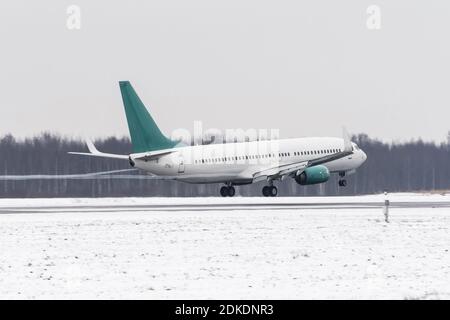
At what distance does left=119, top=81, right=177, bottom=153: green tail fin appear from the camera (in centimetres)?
6456

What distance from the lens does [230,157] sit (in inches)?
2709

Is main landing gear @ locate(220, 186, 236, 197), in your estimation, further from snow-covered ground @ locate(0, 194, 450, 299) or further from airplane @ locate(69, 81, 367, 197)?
snow-covered ground @ locate(0, 194, 450, 299)

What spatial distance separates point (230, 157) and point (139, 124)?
7.98 meters

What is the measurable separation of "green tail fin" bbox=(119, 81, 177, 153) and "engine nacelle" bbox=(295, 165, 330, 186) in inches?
441

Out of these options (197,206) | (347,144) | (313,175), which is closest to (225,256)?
(197,206)

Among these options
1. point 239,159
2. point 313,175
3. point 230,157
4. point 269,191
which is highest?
point 230,157

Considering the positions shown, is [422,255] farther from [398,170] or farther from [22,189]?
[398,170]

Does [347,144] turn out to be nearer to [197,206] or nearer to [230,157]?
[230,157]

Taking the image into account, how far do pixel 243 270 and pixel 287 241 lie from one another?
7473 millimetres

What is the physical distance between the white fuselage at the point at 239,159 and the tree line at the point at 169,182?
23.4m

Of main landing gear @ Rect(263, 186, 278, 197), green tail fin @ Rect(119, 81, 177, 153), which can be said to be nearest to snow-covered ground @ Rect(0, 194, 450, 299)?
green tail fin @ Rect(119, 81, 177, 153)

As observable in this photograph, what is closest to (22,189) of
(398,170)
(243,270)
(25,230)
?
(398,170)

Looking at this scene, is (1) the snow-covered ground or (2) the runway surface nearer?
(1) the snow-covered ground

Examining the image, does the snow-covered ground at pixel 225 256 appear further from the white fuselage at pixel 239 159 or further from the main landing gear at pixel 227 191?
the main landing gear at pixel 227 191
